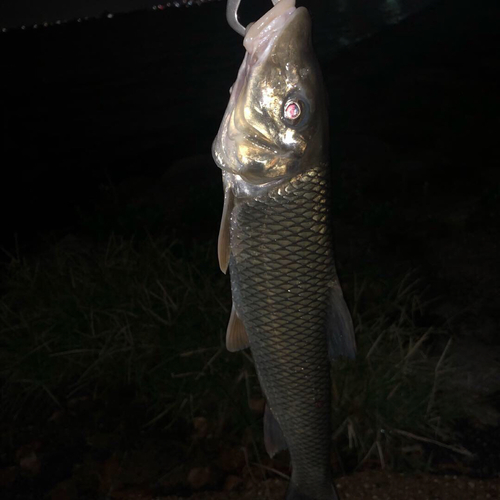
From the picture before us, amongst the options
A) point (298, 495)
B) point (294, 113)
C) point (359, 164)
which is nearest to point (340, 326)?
point (294, 113)

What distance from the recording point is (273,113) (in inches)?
70.6

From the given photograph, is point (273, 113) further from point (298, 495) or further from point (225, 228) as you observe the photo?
point (298, 495)

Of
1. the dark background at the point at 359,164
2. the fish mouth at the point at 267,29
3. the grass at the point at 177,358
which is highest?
the fish mouth at the point at 267,29

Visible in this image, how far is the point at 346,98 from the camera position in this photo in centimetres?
1392

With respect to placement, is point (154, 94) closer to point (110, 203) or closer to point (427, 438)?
point (110, 203)

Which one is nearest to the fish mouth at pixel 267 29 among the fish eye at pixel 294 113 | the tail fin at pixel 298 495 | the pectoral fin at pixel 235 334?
the fish eye at pixel 294 113

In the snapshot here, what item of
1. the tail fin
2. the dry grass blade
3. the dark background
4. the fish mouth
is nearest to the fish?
the fish mouth

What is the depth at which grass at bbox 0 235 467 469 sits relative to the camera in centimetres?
342

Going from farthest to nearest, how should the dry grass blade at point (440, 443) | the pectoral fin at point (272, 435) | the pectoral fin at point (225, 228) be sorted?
the dry grass blade at point (440, 443) → the pectoral fin at point (272, 435) → the pectoral fin at point (225, 228)

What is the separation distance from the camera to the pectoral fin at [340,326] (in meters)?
1.93

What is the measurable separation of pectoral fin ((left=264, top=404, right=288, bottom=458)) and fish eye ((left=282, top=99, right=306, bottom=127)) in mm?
1118

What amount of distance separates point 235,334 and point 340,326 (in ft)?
1.27

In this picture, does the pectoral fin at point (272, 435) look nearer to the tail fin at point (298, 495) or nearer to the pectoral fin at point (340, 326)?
the tail fin at point (298, 495)

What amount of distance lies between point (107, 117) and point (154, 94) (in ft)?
12.3
